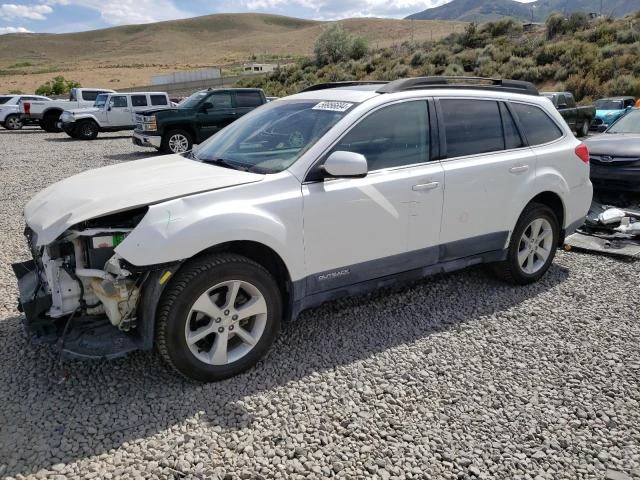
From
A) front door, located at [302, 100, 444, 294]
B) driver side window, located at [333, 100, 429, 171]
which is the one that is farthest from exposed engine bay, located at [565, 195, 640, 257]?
driver side window, located at [333, 100, 429, 171]

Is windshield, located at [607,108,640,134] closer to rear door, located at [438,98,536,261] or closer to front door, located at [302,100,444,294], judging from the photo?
rear door, located at [438,98,536,261]

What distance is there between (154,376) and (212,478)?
3.46 feet

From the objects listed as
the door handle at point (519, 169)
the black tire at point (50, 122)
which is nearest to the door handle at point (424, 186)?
the door handle at point (519, 169)

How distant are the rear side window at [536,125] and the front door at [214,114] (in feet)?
36.0

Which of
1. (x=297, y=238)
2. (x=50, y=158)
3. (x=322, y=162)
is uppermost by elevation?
(x=322, y=162)

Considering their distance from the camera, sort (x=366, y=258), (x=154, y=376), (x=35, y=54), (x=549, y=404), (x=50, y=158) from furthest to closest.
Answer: (x=35, y=54), (x=50, y=158), (x=366, y=258), (x=154, y=376), (x=549, y=404)

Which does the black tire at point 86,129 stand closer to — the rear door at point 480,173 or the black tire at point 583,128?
the black tire at point 583,128

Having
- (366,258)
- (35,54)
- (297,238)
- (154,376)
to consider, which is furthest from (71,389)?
(35,54)

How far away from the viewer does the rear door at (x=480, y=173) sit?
4.33 metres

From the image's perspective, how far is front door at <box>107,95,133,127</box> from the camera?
2014 centimetres

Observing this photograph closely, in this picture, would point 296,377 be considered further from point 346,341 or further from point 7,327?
point 7,327

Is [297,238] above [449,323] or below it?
above

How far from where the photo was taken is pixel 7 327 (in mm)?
4238

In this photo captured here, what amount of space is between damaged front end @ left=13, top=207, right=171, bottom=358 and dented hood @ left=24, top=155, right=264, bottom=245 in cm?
8
